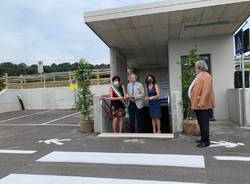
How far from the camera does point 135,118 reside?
7.62 meters

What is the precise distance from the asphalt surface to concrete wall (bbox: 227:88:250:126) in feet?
1.63

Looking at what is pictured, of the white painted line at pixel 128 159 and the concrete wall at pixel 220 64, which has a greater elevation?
the concrete wall at pixel 220 64

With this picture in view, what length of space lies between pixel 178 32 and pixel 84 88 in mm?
3639

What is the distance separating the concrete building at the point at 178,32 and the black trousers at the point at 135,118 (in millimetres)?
893

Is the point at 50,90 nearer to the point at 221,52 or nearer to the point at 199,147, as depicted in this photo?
the point at 221,52

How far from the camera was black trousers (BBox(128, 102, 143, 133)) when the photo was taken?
7.44 meters

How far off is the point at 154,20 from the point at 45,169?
512 centimetres

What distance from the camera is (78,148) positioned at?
5.88 metres

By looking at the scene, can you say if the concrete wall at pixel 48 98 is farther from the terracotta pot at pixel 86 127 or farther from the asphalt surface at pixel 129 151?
the terracotta pot at pixel 86 127

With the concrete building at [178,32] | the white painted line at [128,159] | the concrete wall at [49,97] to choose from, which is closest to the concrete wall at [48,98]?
the concrete wall at [49,97]

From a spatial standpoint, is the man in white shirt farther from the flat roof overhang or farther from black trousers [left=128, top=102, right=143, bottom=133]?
the flat roof overhang

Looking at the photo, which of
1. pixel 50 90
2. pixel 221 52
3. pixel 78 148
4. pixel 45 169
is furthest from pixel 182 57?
pixel 50 90

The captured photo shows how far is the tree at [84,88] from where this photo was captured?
802 centimetres

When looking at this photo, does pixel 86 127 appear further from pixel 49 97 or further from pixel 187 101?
pixel 49 97
